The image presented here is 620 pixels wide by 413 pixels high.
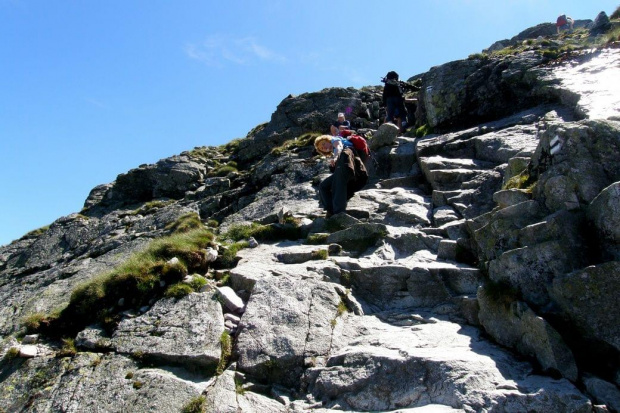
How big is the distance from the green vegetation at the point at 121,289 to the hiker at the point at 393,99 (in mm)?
15316

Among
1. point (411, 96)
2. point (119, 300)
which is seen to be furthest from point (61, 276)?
point (411, 96)

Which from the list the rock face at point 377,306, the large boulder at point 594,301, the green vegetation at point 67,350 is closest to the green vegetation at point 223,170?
the rock face at point 377,306

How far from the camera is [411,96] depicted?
31.4 meters

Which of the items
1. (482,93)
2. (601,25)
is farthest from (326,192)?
(601,25)

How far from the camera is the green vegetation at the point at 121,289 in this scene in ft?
34.7

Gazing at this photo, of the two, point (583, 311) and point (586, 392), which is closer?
point (586, 392)

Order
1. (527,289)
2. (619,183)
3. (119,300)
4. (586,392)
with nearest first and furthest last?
(586,392) → (619,183) → (527,289) → (119,300)

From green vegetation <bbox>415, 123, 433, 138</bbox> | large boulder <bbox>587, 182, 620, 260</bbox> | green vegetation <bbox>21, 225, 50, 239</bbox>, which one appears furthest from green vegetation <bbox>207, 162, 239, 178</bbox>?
large boulder <bbox>587, 182, 620, 260</bbox>

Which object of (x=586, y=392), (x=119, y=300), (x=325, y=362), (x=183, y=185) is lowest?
(x=586, y=392)

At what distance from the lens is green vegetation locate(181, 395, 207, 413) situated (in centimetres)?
774

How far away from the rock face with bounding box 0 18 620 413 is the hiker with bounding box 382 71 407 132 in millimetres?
7693

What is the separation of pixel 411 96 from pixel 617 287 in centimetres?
2568

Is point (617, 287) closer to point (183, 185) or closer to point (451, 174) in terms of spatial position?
point (451, 174)

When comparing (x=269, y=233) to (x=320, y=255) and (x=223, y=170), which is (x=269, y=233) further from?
(x=223, y=170)
